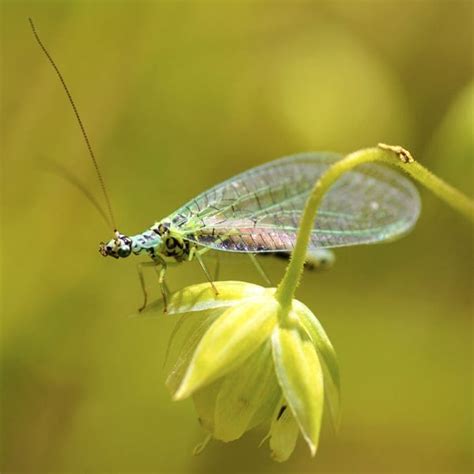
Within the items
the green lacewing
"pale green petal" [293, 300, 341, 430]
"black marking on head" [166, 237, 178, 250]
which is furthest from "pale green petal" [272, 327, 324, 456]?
"black marking on head" [166, 237, 178, 250]

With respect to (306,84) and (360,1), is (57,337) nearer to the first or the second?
(306,84)

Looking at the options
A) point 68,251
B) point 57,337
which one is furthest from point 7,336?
point 68,251

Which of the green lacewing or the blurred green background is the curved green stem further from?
the blurred green background

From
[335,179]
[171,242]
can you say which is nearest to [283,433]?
[335,179]

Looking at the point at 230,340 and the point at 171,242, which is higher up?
the point at 171,242

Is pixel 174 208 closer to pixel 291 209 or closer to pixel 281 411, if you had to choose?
pixel 291 209

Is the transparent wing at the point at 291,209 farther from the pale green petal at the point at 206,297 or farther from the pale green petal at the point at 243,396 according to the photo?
the pale green petal at the point at 243,396
